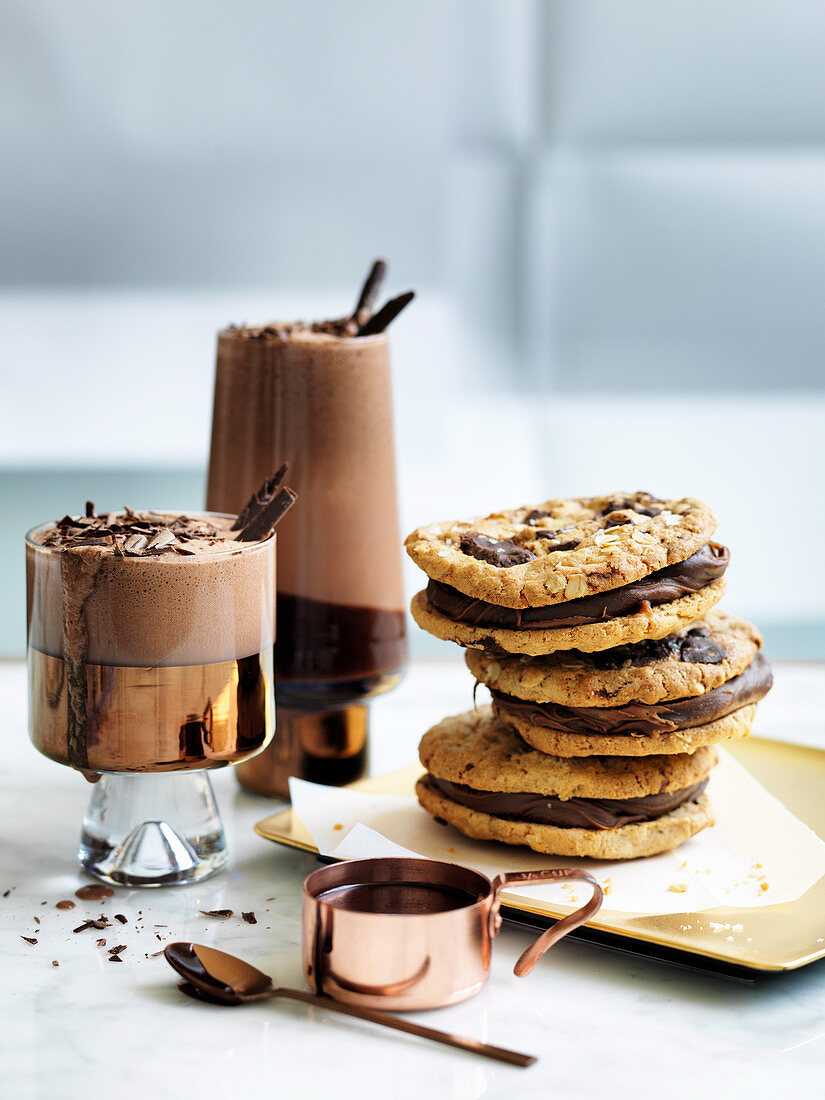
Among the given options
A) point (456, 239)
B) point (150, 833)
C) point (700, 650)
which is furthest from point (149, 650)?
point (456, 239)

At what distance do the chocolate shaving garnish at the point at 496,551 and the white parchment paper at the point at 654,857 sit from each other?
23 centimetres

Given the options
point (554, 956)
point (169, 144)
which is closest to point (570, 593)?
point (554, 956)

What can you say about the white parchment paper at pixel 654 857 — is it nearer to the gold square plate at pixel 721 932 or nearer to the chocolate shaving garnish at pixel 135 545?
the gold square plate at pixel 721 932

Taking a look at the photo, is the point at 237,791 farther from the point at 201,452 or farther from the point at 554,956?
the point at 201,452

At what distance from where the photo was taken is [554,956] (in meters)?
0.89

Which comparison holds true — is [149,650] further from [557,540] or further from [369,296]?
[369,296]

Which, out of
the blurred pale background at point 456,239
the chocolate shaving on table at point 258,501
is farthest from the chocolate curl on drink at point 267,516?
the blurred pale background at point 456,239

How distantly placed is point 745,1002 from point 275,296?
153cm

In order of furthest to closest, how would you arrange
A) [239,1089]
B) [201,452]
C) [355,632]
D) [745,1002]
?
[201,452], [355,632], [745,1002], [239,1089]

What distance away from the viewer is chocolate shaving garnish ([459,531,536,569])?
96cm

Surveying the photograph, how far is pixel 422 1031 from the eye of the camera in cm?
75

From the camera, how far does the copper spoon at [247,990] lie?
29.4 inches

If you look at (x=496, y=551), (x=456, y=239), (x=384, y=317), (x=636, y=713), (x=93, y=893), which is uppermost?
(x=456, y=239)

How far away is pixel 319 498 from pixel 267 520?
16 centimetres
